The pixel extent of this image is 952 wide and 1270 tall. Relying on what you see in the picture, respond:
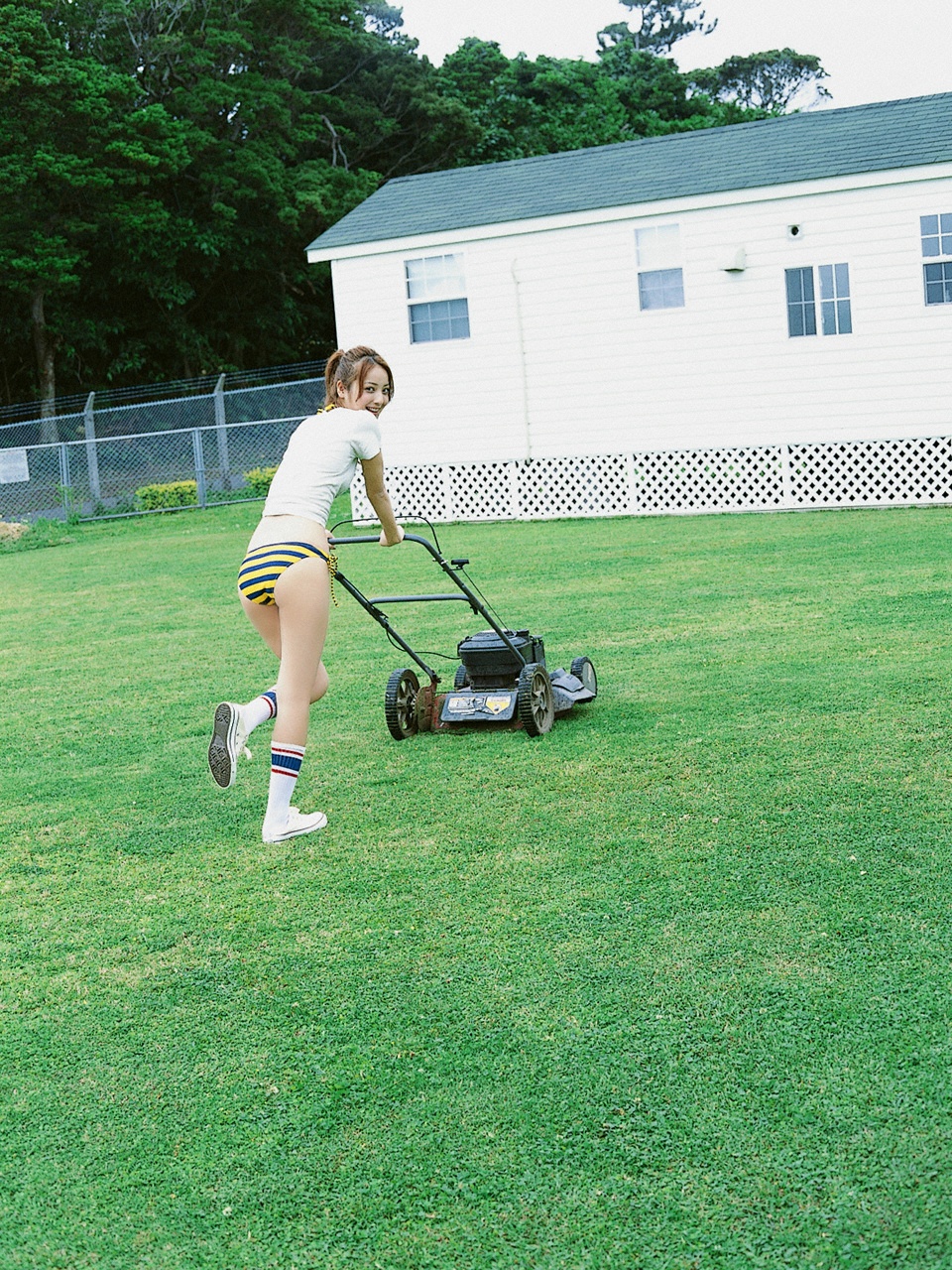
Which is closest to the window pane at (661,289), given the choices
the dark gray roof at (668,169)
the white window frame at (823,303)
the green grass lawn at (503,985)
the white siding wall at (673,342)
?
the white siding wall at (673,342)

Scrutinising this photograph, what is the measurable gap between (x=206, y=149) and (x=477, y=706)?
30.4m

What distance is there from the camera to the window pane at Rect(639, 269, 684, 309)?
54.1ft

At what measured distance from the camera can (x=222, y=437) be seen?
77.8 ft

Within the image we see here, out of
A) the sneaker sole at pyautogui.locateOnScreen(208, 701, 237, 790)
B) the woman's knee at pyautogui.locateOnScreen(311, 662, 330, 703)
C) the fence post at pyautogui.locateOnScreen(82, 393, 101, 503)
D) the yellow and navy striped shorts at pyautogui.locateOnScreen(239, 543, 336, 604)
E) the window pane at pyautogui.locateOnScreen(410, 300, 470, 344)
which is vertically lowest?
the sneaker sole at pyautogui.locateOnScreen(208, 701, 237, 790)

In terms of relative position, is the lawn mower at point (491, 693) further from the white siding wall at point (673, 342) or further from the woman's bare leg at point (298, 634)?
the white siding wall at point (673, 342)

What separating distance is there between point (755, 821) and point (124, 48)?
33131mm

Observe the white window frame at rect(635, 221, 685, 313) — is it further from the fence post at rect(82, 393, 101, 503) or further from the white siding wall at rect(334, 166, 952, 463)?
the fence post at rect(82, 393, 101, 503)

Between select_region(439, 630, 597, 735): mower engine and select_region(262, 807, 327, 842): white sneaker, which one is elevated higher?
select_region(439, 630, 597, 735): mower engine

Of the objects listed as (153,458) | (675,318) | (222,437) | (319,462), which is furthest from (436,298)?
(319,462)

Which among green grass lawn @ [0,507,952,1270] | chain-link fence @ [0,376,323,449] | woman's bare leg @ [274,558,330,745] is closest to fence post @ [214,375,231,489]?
chain-link fence @ [0,376,323,449]

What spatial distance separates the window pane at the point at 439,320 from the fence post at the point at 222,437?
21.2 feet

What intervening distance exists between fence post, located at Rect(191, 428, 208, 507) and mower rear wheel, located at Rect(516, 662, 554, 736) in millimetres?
17803

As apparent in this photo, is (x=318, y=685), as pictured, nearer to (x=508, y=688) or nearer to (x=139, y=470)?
(x=508, y=688)

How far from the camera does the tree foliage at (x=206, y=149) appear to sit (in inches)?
1168
